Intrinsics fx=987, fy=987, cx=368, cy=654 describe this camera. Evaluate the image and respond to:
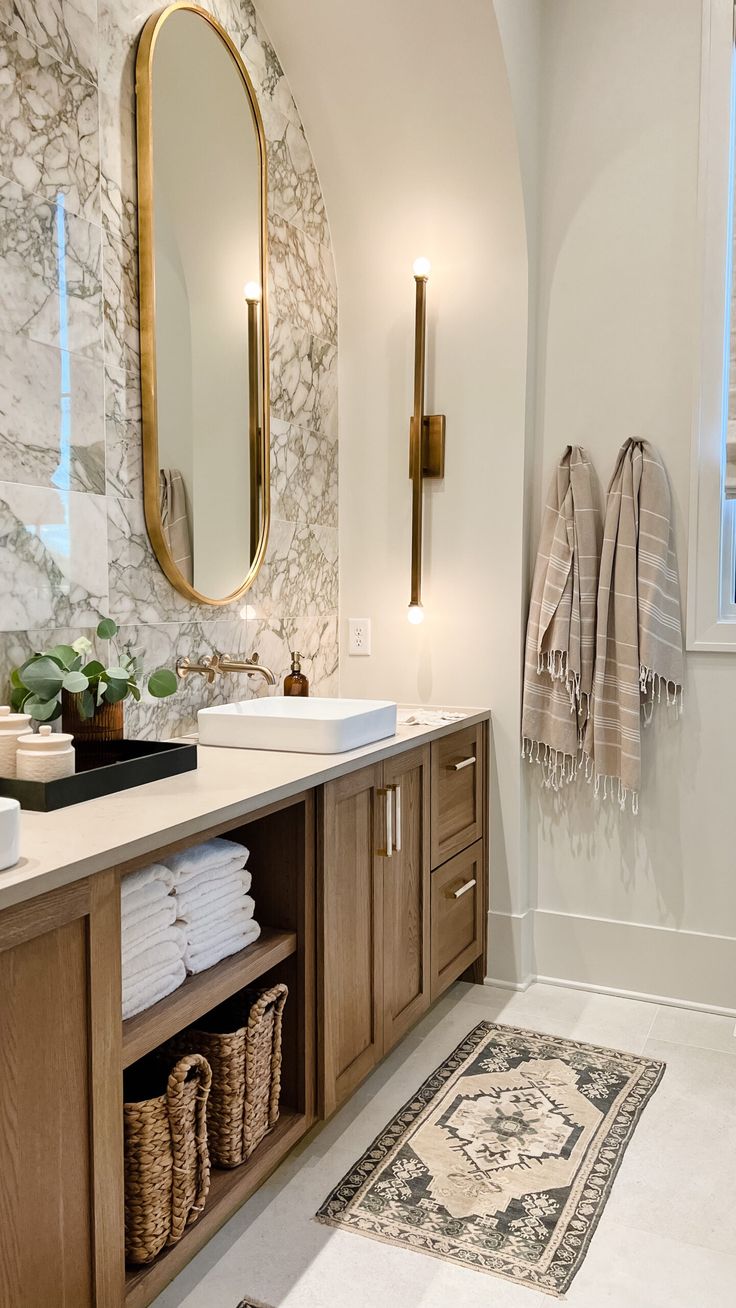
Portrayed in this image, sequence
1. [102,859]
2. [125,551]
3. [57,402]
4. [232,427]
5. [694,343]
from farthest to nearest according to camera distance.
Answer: [694,343] → [232,427] → [125,551] → [57,402] → [102,859]

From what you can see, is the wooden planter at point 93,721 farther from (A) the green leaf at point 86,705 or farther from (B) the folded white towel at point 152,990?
(B) the folded white towel at point 152,990

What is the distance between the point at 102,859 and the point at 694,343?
2.26 m

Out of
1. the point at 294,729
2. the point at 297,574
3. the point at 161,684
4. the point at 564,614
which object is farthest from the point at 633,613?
the point at 161,684

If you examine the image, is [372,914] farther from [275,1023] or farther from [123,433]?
[123,433]

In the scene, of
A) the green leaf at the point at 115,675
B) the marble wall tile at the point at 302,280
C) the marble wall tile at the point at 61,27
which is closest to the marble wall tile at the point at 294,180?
the marble wall tile at the point at 302,280

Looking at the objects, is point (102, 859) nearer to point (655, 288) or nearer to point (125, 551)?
point (125, 551)

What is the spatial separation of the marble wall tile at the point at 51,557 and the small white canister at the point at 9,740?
288 millimetres

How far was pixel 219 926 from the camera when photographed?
179cm

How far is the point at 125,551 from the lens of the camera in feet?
7.22

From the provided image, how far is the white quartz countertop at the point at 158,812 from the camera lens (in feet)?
4.12

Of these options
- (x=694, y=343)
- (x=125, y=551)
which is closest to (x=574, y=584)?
(x=694, y=343)

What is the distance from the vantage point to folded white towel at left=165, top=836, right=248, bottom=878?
171 cm

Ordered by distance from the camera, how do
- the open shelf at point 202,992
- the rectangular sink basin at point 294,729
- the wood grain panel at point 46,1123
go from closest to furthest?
the wood grain panel at point 46,1123 → the open shelf at point 202,992 → the rectangular sink basin at point 294,729

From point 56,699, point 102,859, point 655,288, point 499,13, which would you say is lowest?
point 102,859
